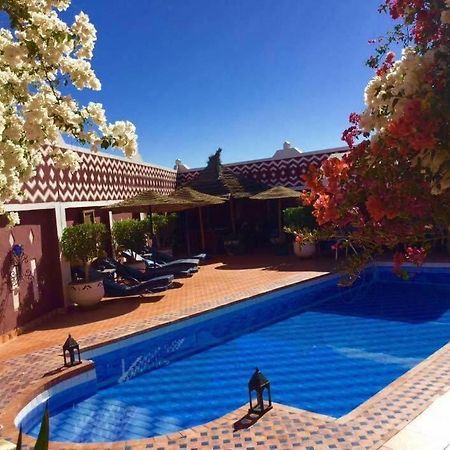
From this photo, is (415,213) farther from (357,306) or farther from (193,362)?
(357,306)

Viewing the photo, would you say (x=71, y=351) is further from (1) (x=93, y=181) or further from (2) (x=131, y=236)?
(1) (x=93, y=181)

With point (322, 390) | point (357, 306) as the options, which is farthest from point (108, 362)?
point (357, 306)

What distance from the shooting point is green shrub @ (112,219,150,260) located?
→ 14.4 m

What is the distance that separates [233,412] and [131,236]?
9754 millimetres

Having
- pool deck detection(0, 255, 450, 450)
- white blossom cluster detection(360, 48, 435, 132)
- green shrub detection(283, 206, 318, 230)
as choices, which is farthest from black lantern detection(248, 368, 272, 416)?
green shrub detection(283, 206, 318, 230)

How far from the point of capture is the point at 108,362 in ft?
26.1

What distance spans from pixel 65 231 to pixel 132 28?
5.04 meters

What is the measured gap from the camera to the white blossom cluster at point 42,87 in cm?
378

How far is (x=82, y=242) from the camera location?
10.7 metres

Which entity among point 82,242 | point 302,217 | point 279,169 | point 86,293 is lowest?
point 86,293

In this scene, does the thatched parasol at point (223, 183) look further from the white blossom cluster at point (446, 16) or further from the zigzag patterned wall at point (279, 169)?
the white blossom cluster at point (446, 16)

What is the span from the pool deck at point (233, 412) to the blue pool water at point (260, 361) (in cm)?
47

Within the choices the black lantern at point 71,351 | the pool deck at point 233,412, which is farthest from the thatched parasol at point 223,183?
the black lantern at point 71,351

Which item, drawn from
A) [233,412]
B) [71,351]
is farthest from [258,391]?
[71,351]
